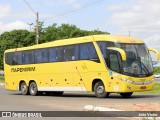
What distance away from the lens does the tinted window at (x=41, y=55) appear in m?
28.7

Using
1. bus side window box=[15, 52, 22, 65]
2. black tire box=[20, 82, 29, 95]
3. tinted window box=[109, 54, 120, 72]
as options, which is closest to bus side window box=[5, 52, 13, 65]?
bus side window box=[15, 52, 22, 65]

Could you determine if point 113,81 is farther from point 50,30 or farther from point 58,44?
point 50,30

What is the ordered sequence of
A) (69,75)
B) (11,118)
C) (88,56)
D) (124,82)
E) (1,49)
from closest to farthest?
1. (11,118)
2. (124,82)
3. (88,56)
4. (69,75)
5. (1,49)

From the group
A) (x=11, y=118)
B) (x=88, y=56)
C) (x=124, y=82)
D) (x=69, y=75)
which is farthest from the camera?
(x=69, y=75)

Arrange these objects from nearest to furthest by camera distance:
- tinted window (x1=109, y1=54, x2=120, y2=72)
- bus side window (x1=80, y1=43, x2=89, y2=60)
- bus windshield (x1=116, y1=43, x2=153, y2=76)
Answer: bus windshield (x1=116, y1=43, x2=153, y2=76) < tinted window (x1=109, y1=54, x2=120, y2=72) < bus side window (x1=80, y1=43, x2=89, y2=60)

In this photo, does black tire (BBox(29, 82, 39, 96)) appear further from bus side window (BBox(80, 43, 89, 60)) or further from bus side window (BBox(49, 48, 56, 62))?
bus side window (BBox(80, 43, 89, 60))

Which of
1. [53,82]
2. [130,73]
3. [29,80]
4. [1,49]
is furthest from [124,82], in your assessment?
[1,49]

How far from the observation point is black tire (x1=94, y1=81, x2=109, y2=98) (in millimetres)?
24044

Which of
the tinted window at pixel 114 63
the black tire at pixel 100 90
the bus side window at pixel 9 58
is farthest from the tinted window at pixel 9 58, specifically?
the tinted window at pixel 114 63

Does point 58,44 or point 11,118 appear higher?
point 58,44

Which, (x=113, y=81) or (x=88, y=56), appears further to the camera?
(x=88, y=56)

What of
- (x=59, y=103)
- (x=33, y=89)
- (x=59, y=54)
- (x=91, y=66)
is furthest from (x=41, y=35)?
(x=59, y=103)

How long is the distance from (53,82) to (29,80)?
9.71ft

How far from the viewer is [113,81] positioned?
23.4 metres
